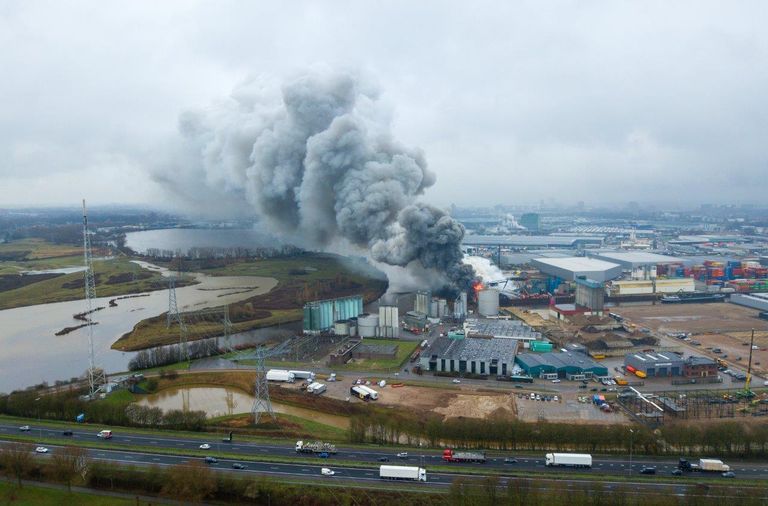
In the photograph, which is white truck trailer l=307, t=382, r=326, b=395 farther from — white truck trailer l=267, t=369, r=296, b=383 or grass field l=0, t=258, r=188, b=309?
grass field l=0, t=258, r=188, b=309

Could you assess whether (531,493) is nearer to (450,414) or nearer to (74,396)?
(450,414)

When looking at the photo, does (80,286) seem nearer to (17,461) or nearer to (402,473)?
(17,461)

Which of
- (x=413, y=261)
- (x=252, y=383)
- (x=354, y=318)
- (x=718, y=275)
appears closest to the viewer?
(x=252, y=383)

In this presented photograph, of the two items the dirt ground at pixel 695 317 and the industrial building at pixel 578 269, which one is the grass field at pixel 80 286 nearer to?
the industrial building at pixel 578 269

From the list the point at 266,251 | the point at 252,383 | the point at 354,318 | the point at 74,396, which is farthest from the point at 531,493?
the point at 266,251

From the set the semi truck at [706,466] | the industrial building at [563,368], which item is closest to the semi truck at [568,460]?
the semi truck at [706,466]

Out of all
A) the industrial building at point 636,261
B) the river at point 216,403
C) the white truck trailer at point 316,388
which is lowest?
the river at point 216,403
